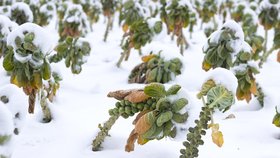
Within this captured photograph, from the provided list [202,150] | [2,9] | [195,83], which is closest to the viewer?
[202,150]

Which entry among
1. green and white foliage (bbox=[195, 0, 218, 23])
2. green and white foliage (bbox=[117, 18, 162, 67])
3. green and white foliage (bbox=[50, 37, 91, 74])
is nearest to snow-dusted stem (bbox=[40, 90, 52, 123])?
green and white foliage (bbox=[50, 37, 91, 74])

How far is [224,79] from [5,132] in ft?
2.93

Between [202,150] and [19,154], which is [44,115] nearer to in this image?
[19,154]

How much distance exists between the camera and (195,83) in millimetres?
3461

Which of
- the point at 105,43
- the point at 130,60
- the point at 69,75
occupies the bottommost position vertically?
the point at 69,75

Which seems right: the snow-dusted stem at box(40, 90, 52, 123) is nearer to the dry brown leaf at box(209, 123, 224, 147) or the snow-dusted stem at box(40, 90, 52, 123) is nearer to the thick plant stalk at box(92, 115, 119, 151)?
the thick plant stalk at box(92, 115, 119, 151)

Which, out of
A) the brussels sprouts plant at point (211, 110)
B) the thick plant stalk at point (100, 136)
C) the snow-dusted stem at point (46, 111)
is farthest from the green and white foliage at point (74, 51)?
the brussels sprouts plant at point (211, 110)

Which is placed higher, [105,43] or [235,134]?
[105,43]

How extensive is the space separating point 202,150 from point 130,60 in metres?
2.53

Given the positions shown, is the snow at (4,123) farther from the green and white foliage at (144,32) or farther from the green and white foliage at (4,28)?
the green and white foliage at (144,32)

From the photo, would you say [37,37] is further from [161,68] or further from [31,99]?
[161,68]

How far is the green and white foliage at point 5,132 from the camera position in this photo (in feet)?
3.85

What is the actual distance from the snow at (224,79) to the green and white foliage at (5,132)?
2.77ft

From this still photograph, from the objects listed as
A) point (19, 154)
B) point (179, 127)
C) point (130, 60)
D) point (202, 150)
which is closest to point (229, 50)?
point (202, 150)
